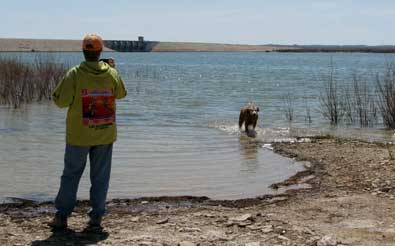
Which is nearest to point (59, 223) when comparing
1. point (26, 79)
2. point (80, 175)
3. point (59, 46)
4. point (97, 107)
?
point (80, 175)

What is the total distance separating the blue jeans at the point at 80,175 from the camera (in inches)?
234

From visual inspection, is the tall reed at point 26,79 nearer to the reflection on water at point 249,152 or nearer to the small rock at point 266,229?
the reflection on water at point 249,152

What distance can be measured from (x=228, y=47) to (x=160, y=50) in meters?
27.8

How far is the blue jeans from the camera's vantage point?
19.5 ft

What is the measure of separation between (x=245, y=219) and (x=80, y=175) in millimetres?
1763

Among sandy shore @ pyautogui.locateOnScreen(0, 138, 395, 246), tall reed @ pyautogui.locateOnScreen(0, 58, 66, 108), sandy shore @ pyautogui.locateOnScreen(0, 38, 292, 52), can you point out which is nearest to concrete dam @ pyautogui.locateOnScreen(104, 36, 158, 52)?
sandy shore @ pyautogui.locateOnScreen(0, 38, 292, 52)

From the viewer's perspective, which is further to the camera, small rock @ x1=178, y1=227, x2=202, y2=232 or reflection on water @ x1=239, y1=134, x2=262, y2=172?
reflection on water @ x1=239, y1=134, x2=262, y2=172

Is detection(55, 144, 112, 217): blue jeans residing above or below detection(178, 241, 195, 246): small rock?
above

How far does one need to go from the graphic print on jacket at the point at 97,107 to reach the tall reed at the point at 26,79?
16760 mm

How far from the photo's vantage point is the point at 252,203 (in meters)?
7.68

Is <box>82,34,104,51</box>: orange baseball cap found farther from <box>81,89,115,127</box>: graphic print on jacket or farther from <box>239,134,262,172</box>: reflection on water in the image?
<box>239,134,262,172</box>: reflection on water

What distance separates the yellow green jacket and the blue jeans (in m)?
0.12

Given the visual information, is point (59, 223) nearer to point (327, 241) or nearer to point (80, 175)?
point (80, 175)

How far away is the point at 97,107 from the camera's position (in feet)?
19.3
